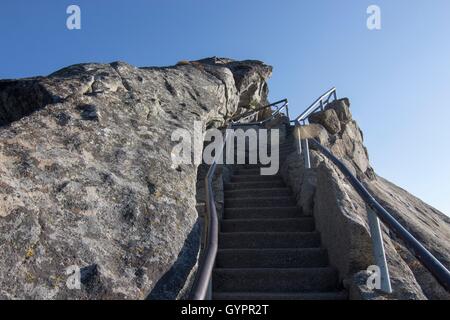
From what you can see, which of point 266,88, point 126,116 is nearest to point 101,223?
point 126,116

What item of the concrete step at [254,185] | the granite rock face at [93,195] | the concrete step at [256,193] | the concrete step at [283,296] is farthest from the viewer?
the concrete step at [254,185]

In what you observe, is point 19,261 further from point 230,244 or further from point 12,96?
point 12,96

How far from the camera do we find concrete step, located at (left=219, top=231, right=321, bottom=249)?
5496mm

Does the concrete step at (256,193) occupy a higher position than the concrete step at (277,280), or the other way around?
the concrete step at (256,193)

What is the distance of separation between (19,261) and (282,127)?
10.3m

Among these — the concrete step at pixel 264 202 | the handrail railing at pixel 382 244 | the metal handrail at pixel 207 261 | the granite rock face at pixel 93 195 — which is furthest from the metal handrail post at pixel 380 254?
the concrete step at pixel 264 202

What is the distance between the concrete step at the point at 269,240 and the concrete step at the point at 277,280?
865mm

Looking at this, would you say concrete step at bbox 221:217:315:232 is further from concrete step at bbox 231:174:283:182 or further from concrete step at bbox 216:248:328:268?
concrete step at bbox 231:174:283:182

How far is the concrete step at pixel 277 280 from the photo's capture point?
14.7 feet

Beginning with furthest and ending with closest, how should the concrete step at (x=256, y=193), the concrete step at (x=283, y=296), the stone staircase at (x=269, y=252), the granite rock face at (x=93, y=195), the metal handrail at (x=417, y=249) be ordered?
1. the concrete step at (x=256, y=193)
2. the stone staircase at (x=269, y=252)
3. the concrete step at (x=283, y=296)
4. the granite rock face at (x=93, y=195)
5. the metal handrail at (x=417, y=249)

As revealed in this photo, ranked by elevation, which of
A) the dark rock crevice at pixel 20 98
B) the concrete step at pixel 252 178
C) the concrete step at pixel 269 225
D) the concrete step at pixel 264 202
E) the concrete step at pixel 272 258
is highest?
the dark rock crevice at pixel 20 98

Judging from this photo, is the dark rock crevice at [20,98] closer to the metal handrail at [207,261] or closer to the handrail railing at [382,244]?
the metal handrail at [207,261]

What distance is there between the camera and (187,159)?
563cm

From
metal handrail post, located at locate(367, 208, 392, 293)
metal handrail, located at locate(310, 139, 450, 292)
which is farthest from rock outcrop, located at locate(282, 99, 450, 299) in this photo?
metal handrail, located at locate(310, 139, 450, 292)
